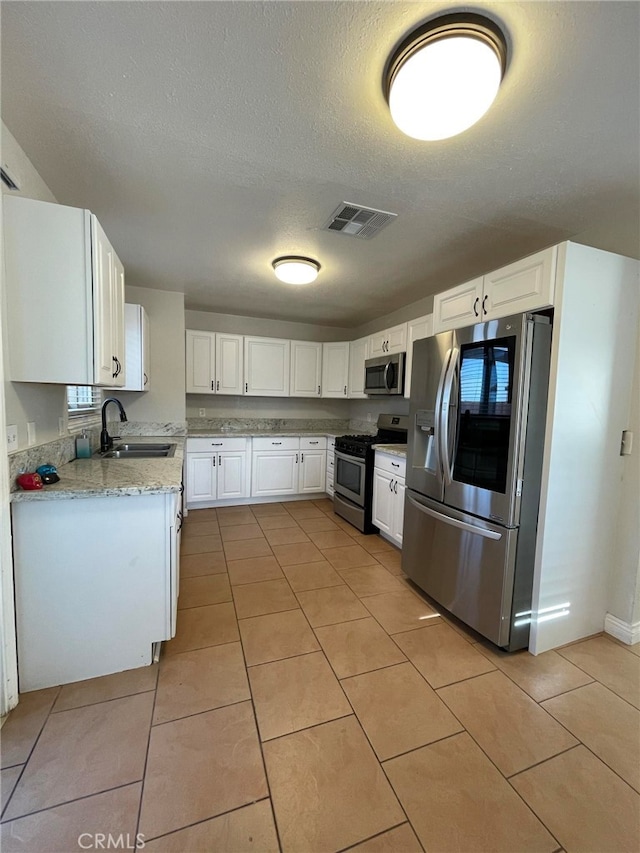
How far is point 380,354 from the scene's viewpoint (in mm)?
3893

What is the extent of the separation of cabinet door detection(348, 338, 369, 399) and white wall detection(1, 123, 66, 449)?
3.10 metres

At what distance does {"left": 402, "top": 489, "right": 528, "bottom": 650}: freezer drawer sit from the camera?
1.82m

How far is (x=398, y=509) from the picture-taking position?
9.93 feet

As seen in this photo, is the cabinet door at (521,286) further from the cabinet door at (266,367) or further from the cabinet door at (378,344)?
the cabinet door at (266,367)

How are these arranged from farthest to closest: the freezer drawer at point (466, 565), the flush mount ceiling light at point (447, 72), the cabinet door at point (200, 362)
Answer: the cabinet door at point (200, 362) < the freezer drawer at point (466, 565) < the flush mount ceiling light at point (447, 72)

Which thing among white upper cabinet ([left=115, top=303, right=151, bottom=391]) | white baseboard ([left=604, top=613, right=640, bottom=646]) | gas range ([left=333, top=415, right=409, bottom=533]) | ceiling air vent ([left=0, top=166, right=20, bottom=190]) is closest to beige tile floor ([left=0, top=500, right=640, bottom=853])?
white baseboard ([left=604, top=613, right=640, bottom=646])

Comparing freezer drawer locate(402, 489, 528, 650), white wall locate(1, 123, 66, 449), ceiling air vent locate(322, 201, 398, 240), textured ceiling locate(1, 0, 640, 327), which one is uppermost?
ceiling air vent locate(322, 201, 398, 240)

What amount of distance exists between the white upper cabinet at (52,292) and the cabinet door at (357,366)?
3056 mm

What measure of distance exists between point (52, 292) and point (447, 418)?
2.15m

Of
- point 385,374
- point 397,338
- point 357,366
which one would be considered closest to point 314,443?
point 357,366

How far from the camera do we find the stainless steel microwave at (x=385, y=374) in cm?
351

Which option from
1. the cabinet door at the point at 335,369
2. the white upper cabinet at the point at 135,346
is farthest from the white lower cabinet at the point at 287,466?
the white upper cabinet at the point at 135,346

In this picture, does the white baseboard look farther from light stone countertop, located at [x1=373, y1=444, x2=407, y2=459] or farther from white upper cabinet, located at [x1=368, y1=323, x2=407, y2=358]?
white upper cabinet, located at [x1=368, y1=323, x2=407, y2=358]

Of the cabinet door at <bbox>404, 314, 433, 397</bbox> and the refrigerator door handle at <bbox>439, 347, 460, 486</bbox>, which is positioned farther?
the cabinet door at <bbox>404, 314, 433, 397</bbox>
